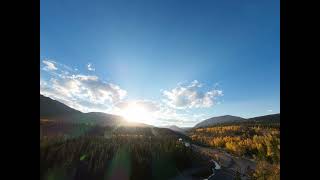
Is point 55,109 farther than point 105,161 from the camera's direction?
Yes

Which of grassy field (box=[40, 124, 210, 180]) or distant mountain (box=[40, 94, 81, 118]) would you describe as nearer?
grassy field (box=[40, 124, 210, 180])

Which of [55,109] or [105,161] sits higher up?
[55,109]

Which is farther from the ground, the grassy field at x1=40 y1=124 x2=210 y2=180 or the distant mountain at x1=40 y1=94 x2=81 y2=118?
the distant mountain at x1=40 y1=94 x2=81 y2=118

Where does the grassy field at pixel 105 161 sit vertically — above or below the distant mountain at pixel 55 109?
below

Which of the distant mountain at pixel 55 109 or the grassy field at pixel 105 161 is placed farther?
the distant mountain at pixel 55 109

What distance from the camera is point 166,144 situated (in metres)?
12.3
